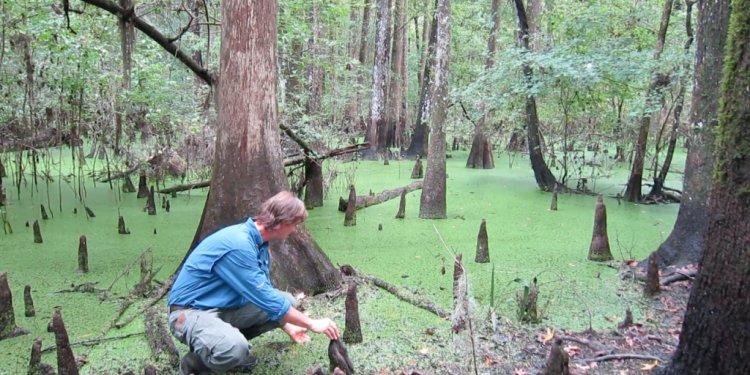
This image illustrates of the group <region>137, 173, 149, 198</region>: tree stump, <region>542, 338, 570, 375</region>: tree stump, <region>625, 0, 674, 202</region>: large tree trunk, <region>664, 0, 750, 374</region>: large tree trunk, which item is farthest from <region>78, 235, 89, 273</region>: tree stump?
<region>625, 0, 674, 202</region>: large tree trunk

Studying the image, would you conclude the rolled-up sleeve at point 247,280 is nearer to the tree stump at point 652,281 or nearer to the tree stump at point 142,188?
the tree stump at point 652,281

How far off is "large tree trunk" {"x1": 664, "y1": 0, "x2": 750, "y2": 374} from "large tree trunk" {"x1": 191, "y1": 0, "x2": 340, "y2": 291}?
8.42 feet

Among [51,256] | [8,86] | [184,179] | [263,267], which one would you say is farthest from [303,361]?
[184,179]

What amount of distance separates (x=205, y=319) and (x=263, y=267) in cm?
38

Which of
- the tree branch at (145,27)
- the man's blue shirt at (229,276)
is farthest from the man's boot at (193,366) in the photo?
the tree branch at (145,27)

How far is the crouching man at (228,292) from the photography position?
2.59 metres

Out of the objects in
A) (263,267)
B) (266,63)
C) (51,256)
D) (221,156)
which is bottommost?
(51,256)

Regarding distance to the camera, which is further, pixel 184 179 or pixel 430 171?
pixel 184 179

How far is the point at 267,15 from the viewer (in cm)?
426

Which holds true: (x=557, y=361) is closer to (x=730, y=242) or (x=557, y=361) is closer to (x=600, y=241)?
(x=730, y=242)

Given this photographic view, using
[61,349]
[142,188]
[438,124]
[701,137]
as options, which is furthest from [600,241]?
[142,188]

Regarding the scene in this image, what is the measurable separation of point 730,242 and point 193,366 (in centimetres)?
249

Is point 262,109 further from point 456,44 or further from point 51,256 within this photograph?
point 456,44

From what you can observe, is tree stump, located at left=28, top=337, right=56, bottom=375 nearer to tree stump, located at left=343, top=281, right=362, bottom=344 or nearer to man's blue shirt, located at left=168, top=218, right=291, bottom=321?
man's blue shirt, located at left=168, top=218, right=291, bottom=321
